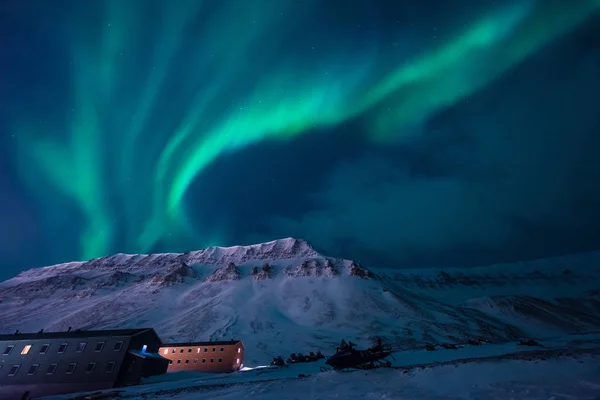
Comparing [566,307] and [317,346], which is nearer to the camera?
[317,346]

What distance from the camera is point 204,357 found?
71.2 meters

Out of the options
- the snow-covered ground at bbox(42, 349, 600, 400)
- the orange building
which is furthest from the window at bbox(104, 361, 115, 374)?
the snow-covered ground at bbox(42, 349, 600, 400)

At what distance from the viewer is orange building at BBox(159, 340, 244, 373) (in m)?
70.2

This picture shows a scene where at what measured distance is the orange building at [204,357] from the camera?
70188 mm

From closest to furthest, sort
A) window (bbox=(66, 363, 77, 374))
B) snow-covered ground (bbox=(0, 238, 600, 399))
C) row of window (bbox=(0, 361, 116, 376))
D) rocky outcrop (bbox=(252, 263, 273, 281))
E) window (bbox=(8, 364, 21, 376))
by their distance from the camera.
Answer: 1. row of window (bbox=(0, 361, 116, 376))
2. window (bbox=(66, 363, 77, 374))
3. window (bbox=(8, 364, 21, 376))
4. snow-covered ground (bbox=(0, 238, 600, 399))
5. rocky outcrop (bbox=(252, 263, 273, 281))

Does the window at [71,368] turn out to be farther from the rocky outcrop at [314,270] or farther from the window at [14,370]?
the rocky outcrop at [314,270]

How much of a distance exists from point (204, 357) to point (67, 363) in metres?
28.2

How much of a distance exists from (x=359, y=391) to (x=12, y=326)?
167403 mm

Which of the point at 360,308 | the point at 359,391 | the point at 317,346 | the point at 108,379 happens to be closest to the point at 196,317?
the point at 317,346

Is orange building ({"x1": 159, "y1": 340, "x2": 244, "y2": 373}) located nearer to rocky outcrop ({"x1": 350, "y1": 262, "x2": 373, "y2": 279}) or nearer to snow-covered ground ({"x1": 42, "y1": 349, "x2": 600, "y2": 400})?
snow-covered ground ({"x1": 42, "y1": 349, "x2": 600, "y2": 400})

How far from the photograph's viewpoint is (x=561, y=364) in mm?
24875

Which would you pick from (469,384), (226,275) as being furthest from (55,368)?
(226,275)

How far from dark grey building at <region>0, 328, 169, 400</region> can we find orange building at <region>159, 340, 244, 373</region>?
21.1m

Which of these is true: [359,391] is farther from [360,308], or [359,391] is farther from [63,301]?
[63,301]
